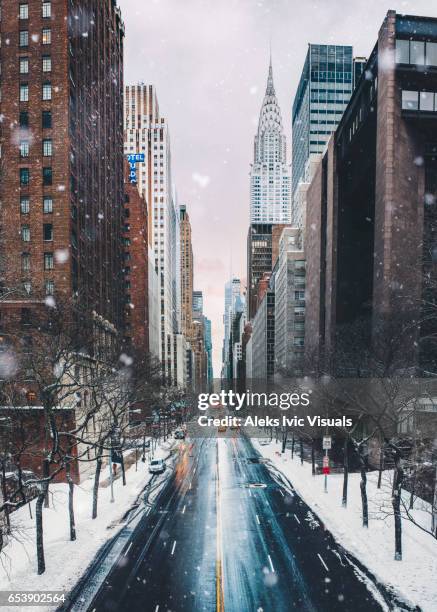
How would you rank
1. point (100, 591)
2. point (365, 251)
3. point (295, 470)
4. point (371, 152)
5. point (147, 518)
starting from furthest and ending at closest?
point (365, 251) → point (371, 152) → point (295, 470) → point (147, 518) → point (100, 591)

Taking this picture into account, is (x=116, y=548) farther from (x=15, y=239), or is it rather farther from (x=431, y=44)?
(x=431, y=44)

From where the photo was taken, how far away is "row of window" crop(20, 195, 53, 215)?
4694 cm

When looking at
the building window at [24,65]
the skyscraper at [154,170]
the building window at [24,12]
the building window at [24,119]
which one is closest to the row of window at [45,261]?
the building window at [24,119]

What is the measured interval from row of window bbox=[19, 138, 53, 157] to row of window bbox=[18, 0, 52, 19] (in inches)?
473

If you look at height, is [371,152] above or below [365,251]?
above

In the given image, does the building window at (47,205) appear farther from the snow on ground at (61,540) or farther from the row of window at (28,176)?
the snow on ground at (61,540)

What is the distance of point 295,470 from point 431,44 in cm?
4240

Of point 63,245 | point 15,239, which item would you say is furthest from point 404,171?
point 15,239

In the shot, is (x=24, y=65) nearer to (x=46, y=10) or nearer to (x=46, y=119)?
(x=46, y=119)

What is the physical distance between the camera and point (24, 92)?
157 ft

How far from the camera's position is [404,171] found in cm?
4753

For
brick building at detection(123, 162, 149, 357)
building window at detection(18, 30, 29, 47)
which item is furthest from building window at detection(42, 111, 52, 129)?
brick building at detection(123, 162, 149, 357)

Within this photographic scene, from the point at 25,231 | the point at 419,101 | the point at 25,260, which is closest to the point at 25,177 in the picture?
the point at 25,231

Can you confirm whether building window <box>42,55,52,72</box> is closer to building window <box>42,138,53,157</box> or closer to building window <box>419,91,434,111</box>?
building window <box>42,138,53,157</box>
